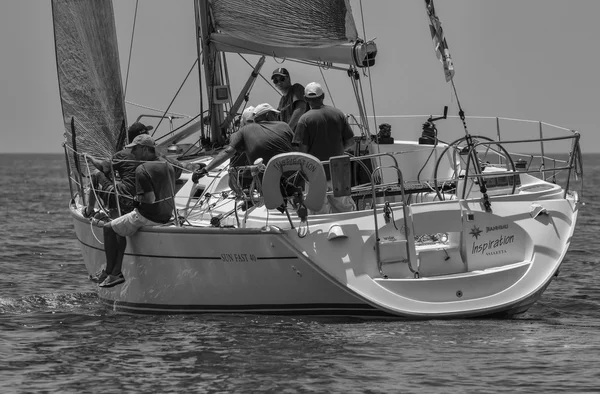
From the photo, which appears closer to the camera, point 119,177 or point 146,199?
point 146,199

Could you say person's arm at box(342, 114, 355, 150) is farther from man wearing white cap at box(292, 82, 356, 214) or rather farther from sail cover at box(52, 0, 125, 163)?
sail cover at box(52, 0, 125, 163)

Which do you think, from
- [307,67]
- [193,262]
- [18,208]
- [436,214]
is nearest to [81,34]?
[307,67]

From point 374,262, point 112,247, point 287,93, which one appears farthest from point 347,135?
point 112,247

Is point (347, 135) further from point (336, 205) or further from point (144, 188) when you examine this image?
point (144, 188)

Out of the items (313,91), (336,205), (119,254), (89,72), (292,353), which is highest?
(89,72)

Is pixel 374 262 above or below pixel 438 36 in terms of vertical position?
below

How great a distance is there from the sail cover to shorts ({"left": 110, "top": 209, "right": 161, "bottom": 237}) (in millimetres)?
2160

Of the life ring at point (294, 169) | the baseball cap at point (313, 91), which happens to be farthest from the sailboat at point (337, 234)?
the baseball cap at point (313, 91)

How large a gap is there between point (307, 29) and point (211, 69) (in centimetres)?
164

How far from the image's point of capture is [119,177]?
1241 centimetres

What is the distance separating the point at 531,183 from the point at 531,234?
1926 mm

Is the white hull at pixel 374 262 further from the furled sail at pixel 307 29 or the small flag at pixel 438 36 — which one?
the furled sail at pixel 307 29

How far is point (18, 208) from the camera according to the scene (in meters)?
32.2

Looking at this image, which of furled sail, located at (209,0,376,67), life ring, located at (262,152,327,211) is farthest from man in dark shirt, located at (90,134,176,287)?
furled sail, located at (209,0,376,67)
